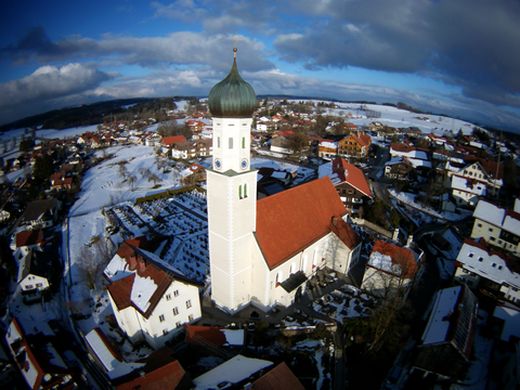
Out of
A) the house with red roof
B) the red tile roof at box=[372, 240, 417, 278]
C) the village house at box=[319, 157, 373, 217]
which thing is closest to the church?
the house with red roof

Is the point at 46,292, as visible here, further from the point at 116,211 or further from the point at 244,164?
the point at 244,164

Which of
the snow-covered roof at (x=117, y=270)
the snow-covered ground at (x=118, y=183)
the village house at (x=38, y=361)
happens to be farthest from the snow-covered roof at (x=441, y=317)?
the snow-covered ground at (x=118, y=183)

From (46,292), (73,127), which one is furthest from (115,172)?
(73,127)

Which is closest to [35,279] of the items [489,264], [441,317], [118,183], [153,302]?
[153,302]

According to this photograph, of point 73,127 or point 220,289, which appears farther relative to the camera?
point 73,127

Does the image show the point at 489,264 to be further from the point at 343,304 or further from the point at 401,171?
the point at 401,171

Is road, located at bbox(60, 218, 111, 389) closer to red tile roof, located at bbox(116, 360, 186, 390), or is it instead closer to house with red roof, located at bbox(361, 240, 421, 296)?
red tile roof, located at bbox(116, 360, 186, 390)
